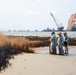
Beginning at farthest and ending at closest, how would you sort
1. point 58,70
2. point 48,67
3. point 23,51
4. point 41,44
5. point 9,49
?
point 41,44 < point 23,51 < point 9,49 < point 48,67 < point 58,70

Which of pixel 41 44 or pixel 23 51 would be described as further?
pixel 41 44

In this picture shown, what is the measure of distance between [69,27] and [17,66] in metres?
159

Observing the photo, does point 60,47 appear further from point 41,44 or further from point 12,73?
point 41,44

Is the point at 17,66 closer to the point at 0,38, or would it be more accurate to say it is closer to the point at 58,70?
the point at 58,70

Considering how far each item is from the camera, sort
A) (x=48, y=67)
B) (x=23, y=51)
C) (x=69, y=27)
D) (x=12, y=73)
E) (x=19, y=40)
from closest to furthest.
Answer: (x=12, y=73) < (x=48, y=67) < (x=23, y=51) < (x=19, y=40) < (x=69, y=27)

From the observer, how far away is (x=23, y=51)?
25.5 meters

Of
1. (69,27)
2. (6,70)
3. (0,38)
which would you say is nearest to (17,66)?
(6,70)

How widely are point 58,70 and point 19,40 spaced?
13.1 meters

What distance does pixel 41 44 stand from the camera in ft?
120

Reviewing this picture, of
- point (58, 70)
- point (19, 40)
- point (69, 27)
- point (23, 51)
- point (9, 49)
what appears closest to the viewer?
point (58, 70)

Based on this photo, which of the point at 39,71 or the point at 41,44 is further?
the point at 41,44

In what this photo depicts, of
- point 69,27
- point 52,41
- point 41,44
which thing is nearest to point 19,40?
point 52,41

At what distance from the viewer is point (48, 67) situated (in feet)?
51.6

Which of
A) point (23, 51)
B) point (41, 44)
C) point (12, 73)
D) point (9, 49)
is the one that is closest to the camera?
point (12, 73)
